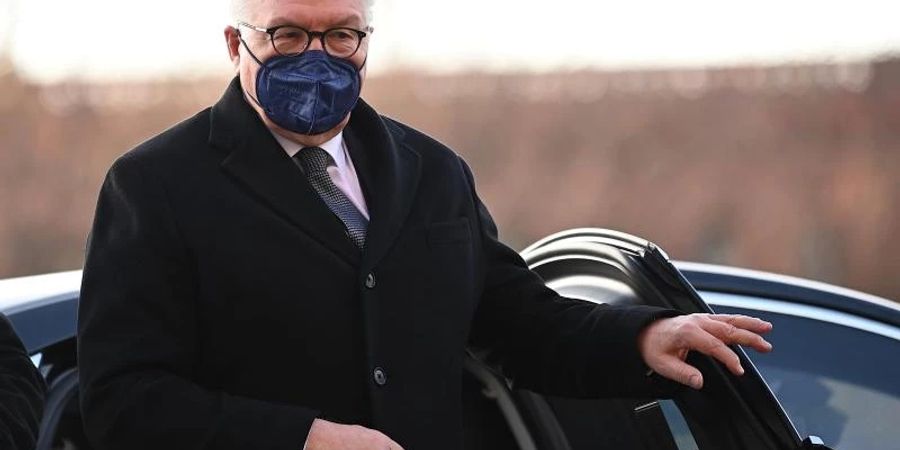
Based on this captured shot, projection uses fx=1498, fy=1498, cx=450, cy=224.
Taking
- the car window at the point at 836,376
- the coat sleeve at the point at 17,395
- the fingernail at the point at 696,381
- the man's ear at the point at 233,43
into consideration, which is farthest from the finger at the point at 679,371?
the coat sleeve at the point at 17,395

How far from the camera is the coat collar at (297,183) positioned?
233 cm

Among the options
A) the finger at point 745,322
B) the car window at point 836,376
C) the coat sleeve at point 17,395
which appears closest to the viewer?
the coat sleeve at point 17,395

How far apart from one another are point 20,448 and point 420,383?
647 millimetres

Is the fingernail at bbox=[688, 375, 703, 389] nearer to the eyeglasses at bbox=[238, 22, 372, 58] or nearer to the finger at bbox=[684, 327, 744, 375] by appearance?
the finger at bbox=[684, 327, 744, 375]

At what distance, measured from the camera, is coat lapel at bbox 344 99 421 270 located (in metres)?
2.38

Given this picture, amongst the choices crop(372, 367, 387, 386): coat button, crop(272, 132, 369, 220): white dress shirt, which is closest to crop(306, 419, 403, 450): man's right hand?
crop(372, 367, 387, 386): coat button

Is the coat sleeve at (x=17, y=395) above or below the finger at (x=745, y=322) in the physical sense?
below

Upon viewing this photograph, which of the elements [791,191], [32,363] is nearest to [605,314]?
[32,363]

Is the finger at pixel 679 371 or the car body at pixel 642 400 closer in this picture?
the finger at pixel 679 371

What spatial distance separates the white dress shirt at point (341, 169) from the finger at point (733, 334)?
58 centimetres

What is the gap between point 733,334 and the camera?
2209 mm

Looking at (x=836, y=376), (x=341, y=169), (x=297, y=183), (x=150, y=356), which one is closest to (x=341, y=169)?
(x=341, y=169)

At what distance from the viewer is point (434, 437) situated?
2.43 meters

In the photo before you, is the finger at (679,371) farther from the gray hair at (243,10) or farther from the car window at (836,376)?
the gray hair at (243,10)
